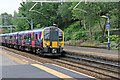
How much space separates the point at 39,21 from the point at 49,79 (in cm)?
5895

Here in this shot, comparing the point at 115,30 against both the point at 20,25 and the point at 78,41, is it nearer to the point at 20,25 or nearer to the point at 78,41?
the point at 78,41

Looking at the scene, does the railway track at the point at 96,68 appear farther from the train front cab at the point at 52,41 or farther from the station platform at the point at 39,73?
the station platform at the point at 39,73

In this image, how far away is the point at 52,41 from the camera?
28.4 meters

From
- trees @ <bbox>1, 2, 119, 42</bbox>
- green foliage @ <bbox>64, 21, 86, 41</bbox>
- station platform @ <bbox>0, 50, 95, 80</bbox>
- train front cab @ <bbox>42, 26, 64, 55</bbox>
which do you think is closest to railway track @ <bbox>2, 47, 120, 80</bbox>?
train front cab @ <bbox>42, 26, 64, 55</bbox>

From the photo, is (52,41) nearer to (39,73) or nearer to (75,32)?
(39,73)

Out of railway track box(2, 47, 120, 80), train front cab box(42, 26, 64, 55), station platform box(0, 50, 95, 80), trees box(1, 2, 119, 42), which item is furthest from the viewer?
trees box(1, 2, 119, 42)

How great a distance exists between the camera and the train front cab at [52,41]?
92.6 feet

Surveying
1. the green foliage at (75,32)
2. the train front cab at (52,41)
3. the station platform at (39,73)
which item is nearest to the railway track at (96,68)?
the train front cab at (52,41)

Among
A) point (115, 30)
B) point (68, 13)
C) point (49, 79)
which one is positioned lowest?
point (49, 79)

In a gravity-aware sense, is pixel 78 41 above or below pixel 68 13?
below

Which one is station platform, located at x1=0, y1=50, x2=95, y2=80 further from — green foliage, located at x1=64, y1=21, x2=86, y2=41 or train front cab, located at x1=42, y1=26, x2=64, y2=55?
green foliage, located at x1=64, y1=21, x2=86, y2=41

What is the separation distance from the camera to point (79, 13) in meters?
51.6

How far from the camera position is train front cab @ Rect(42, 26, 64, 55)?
2822cm

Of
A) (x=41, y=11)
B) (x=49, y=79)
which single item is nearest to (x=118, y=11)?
(x=41, y=11)
